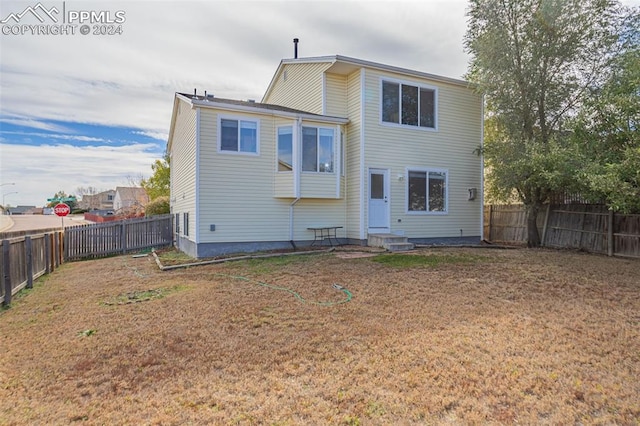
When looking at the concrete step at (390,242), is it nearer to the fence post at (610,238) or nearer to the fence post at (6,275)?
the fence post at (610,238)

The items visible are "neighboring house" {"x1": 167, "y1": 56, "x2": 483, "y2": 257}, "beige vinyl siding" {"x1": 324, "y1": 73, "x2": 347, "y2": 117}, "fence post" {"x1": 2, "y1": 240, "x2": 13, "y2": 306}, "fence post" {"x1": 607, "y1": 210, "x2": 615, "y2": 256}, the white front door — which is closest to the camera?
"fence post" {"x1": 2, "y1": 240, "x2": 13, "y2": 306}

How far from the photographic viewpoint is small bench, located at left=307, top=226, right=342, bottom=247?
1151cm

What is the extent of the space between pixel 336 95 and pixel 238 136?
3.57 m

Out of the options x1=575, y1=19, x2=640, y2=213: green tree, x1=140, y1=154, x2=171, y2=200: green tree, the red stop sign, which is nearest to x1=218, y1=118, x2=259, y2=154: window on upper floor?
the red stop sign

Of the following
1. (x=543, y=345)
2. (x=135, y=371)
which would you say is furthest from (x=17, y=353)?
(x=543, y=345)

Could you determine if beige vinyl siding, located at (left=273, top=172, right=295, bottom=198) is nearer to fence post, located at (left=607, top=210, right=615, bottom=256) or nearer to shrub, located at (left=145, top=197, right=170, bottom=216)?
fence post, located at (left=607, top=210, right=615, bottom=256)

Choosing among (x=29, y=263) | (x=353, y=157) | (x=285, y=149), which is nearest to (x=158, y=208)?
(x=285, y=149)

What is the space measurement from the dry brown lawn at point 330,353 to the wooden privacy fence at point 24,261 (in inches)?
13.9

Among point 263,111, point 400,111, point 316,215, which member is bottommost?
point 316,215

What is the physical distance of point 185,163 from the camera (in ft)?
40.5

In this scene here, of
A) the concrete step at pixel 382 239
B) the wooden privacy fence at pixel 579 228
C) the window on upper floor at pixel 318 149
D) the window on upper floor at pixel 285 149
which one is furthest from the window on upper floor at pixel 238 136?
the wooden privacy fence at pixel 579 228

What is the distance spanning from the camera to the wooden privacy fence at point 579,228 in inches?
407

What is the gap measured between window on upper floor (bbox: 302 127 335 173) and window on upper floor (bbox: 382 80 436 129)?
6.32 feet

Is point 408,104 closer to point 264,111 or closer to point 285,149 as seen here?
point 285,149
